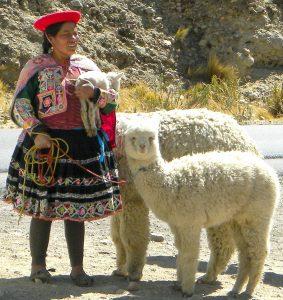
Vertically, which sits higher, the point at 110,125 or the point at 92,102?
the point at 92,102

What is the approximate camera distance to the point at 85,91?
5.58 metres

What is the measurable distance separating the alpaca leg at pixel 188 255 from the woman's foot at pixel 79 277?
73cm

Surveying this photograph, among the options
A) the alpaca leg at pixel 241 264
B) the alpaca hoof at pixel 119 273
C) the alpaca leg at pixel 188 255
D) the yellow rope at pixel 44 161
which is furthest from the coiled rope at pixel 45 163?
the alpaca leg at pixel 241 264

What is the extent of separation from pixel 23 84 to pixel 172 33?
1471 centimetres

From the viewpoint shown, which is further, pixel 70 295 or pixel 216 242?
pixel 216 242

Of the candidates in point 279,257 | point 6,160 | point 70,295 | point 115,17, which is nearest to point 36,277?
point 70,295

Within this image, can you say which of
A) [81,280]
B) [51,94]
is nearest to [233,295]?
[81,280]

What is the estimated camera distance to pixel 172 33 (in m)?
20.1

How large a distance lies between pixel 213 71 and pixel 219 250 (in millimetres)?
12930

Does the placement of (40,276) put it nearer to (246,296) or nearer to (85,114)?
(85,114)

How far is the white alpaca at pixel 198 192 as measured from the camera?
5.55 m

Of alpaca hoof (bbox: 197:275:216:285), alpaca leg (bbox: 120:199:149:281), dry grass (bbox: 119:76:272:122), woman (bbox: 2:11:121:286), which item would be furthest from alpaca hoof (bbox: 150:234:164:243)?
dry grass (bbox: 119:76:272:122)

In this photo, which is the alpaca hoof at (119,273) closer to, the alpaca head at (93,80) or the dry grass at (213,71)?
the alpaca head at (93,80)

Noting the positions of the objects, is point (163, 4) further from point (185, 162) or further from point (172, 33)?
point (185, 162)
